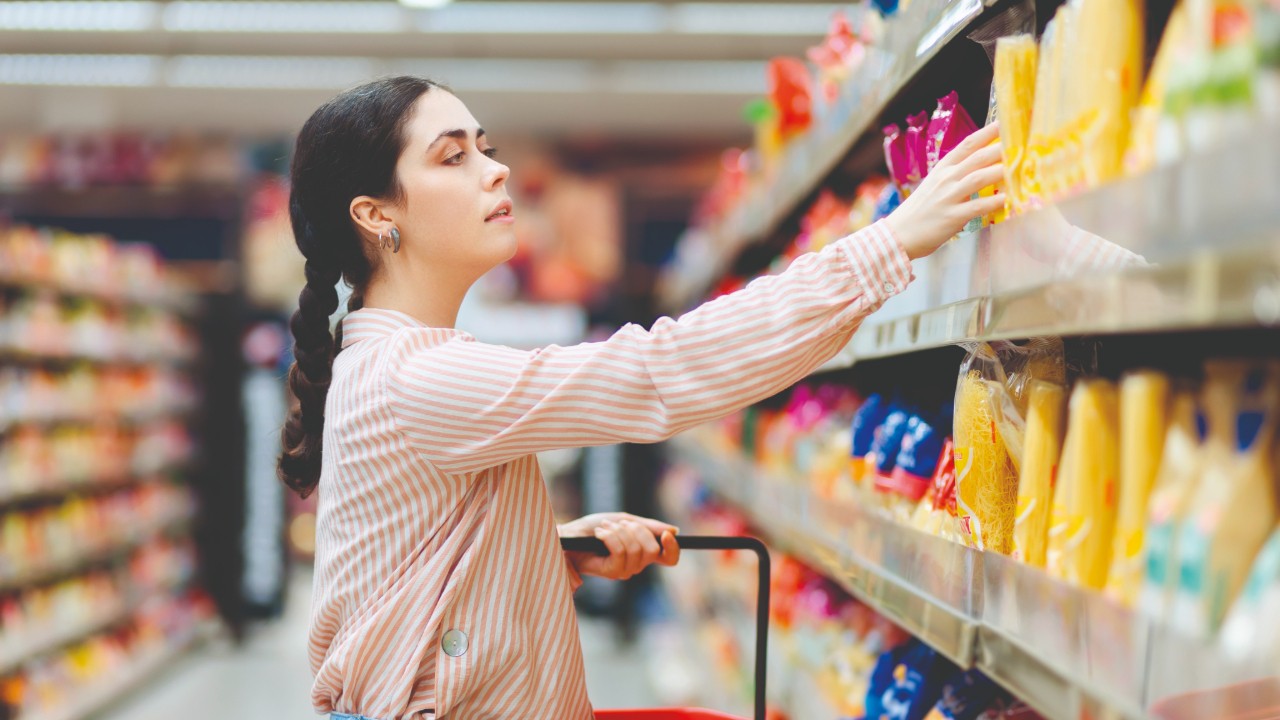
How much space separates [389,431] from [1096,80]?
85 centimetres

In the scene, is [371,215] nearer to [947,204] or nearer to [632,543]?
[632,543]

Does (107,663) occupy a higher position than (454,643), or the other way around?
(454,643)

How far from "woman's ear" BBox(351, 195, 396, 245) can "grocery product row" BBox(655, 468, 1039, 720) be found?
3.23ft

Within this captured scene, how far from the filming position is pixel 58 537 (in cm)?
509

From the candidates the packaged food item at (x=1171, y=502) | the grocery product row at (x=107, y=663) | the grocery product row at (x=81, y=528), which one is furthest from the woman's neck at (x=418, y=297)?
the grocery product row at (x=81, y=528)

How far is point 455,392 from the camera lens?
4.09ft

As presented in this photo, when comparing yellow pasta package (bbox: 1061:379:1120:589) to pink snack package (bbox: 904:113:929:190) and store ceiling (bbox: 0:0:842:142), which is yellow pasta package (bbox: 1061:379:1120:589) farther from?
store ceiling (bbox: 0:0:842:142)

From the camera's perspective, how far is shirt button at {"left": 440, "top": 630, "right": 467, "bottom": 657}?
132 cm

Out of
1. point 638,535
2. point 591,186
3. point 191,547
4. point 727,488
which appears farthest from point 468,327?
point 638,535

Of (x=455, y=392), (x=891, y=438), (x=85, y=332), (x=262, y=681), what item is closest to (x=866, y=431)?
(x=891, y=438)

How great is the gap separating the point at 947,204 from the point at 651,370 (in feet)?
1.14

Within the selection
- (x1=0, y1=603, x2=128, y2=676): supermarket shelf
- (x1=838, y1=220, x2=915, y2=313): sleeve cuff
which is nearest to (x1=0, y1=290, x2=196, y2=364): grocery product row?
(x1=0, y1=603, x2=128, y2=676): supermarket shelf

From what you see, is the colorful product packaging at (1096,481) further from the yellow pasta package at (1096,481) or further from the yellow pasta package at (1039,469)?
the yellow pasta package at (1039,469)

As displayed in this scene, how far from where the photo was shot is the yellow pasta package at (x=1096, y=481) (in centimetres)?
88
